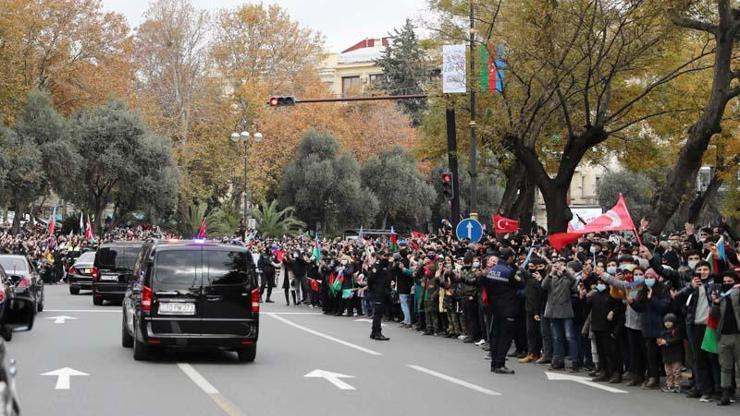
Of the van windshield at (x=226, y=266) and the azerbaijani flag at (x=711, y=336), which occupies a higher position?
the van windshield at (x=226, y=266)

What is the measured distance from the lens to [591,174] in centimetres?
11356

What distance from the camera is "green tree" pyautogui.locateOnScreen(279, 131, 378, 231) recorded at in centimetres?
7456

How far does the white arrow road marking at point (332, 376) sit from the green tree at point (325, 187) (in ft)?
191

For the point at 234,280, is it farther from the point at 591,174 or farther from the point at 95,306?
the point at 591,174

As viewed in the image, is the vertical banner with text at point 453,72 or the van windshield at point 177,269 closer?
the van windshield at point 177,269

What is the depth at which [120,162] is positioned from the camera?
6462 centimetres

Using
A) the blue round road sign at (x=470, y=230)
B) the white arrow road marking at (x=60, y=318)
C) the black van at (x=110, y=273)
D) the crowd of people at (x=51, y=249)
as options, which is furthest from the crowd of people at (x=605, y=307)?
the crowd of people at (x=51, y=249)

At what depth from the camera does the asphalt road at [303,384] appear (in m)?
12.4

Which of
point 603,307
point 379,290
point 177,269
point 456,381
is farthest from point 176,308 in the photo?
point 379,290

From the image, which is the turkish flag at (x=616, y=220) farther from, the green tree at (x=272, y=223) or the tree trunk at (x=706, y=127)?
the green tree at (x=272, y=223)

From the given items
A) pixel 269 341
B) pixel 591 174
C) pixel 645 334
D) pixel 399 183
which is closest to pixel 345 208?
pixel 399 183

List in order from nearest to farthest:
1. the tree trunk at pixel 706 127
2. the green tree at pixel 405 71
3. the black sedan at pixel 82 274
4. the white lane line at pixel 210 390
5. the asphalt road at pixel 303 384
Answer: the white lane line at pixel 210 390, the asphalt road at pixel 303 384, the tree trunk at pixel 706 127, the black sedan at pixel 82 274, the green tree at pixel 405 71

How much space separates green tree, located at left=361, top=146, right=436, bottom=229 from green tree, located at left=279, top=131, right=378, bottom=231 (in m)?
2.71

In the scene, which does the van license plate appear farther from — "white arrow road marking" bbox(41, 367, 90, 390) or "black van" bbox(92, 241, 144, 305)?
"black van" bbox(92, 241, 144, 305)
